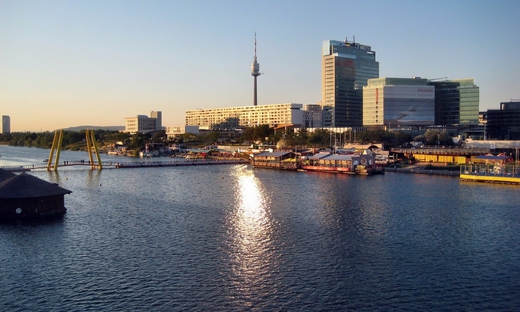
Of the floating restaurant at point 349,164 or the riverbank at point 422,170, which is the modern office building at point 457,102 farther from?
the floating restaurant at point 349,164

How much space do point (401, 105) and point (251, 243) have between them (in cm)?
8204

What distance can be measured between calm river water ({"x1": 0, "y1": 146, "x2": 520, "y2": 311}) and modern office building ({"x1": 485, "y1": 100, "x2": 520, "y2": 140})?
5665 centimetres

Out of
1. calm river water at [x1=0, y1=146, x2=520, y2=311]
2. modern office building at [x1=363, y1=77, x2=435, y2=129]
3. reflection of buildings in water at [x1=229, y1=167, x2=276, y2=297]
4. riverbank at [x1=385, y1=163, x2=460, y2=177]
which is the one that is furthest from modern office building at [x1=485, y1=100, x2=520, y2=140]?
reflection of buildings in water at [x1=229, y1=167, x2=276, y2=297]

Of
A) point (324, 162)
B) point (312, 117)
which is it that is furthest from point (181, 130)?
point (324, 162)

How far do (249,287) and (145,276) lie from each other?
10.5 feet

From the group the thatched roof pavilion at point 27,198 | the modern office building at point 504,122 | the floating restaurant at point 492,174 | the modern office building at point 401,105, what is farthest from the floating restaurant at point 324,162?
the modern office building at point 401,105

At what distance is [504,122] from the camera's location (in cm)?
8131

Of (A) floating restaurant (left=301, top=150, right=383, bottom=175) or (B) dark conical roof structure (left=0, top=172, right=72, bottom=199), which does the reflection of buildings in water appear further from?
(A) floating restaurant (left=301, top=150, right=383, bottom=175)

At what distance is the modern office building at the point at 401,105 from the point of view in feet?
310

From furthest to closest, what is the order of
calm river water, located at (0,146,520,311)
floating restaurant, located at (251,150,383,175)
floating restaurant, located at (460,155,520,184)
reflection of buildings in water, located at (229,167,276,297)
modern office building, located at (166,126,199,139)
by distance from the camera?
1. modern office building, located at (166,126,199,139)
2. floating restaurant, located at (251,150,383,175)
3. floating restaurant, located at (460,155,520,184)
4. reflection of buildings in water, located at (229,167,276,297)
5. calm river water, located at (0,146,520,311)

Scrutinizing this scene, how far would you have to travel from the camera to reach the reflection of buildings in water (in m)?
14.4

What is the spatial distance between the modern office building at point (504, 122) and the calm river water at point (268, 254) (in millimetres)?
56651

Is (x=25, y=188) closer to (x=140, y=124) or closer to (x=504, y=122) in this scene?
(x=504, y=122)

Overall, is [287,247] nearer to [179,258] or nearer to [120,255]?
[179,258]
